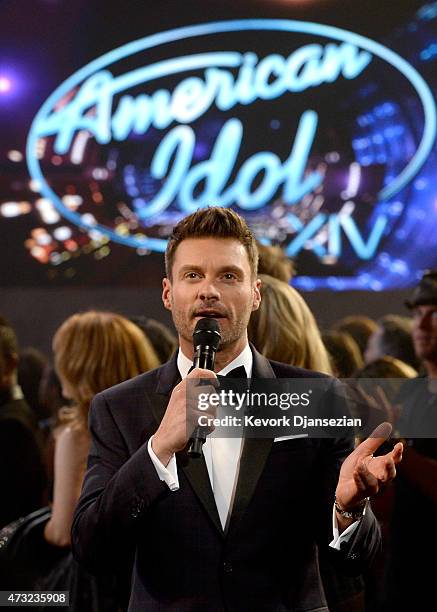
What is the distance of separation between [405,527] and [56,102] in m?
2.01

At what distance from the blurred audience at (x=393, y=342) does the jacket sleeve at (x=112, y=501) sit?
1554mm

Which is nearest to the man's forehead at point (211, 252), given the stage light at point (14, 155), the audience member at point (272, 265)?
the audience member at point (272, 265)

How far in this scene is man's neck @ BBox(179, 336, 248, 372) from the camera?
151 cm

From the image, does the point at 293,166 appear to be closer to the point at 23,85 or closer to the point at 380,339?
the point at 380,339

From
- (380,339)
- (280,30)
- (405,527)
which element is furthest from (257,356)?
(280,30)

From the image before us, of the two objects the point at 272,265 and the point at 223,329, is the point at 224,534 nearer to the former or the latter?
the point at 223,329

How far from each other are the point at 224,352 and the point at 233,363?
0.04 meters

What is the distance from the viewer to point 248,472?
4.70 feet

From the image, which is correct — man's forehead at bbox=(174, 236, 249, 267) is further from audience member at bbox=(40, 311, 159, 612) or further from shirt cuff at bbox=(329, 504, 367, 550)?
audience member at bbox=(40, 311, 159, 612)

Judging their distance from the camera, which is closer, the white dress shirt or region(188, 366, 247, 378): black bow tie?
the white dress shirt

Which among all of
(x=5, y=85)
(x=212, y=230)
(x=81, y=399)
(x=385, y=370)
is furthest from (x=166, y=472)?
(x=5, y=85)

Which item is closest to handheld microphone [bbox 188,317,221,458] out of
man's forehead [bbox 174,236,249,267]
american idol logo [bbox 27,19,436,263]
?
man's forehead [bbox 174,236,249,267]

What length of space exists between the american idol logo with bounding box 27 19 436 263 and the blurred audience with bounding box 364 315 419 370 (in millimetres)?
328

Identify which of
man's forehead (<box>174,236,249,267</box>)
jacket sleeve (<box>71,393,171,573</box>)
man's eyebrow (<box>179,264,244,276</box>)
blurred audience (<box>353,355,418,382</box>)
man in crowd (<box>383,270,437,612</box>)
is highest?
blurred audience (<box>353,355,418,382</box>)
